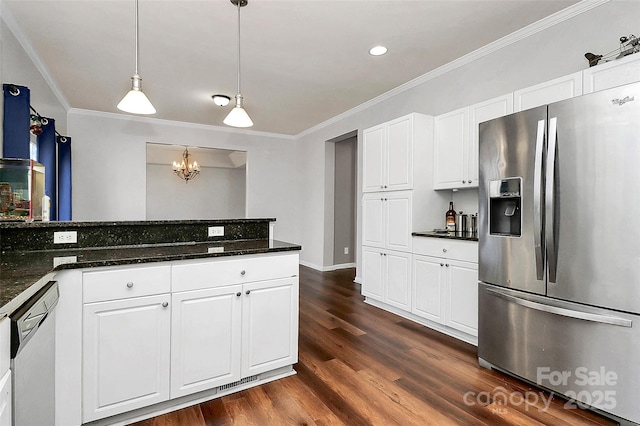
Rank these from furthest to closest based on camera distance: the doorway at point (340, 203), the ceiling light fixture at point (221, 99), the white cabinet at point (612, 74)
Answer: the doorway at point (340, 203)
the ceiling light fixture at point (221, 99)
the white cabinet at point (612, 74)

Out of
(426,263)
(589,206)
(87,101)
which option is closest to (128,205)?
(87,101)

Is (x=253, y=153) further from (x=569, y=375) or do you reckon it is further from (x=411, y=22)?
(x=569, y=375)

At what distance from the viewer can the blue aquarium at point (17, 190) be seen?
2.13 metres

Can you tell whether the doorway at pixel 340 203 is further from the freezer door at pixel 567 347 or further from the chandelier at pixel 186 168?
the freezer door at pixel 567 347

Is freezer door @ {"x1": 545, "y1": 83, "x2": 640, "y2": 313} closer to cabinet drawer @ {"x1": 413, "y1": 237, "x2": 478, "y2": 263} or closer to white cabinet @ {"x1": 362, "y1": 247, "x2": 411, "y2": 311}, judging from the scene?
cabinet drawer @ {"x1": 413, "y1": 237, "x2": 478, "y2": 263}

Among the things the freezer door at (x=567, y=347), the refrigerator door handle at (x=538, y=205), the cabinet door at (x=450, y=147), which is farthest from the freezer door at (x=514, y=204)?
the cabinet door at (x=450, y=147)

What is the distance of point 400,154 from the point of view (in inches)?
140

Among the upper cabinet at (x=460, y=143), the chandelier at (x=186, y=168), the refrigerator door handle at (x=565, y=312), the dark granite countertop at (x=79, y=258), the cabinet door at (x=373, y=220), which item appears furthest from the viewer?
the chandelier at (x=186, y=168)

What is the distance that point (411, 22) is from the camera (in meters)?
2.72

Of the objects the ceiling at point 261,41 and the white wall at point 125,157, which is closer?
the ceiling at point 261,41

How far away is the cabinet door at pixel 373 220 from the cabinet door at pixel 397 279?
0.23 meters

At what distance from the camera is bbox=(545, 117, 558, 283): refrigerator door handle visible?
1.95m

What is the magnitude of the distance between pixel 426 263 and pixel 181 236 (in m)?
2.25

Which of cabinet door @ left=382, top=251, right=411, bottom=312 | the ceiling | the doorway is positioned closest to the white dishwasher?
the ceiling
